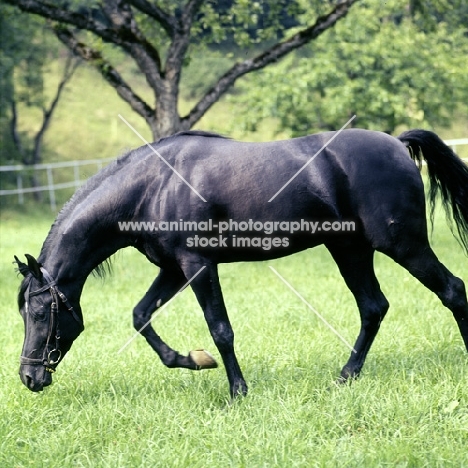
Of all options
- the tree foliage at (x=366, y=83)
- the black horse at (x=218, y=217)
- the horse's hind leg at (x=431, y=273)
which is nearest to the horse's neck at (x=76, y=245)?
the black horse at (x=218, y=217)

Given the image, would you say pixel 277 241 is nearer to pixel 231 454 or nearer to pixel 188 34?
pixel 231 454

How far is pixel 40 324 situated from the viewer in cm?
467

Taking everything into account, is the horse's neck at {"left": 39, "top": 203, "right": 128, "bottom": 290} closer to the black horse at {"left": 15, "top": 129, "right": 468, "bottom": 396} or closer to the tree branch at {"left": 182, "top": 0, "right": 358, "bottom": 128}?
the black horse at {"left": 15, "top": 129, "right": 468, "bottom": 396}

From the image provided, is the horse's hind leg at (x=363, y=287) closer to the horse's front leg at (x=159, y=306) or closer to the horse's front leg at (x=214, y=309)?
the horse's front leg at (x=214, y=309)

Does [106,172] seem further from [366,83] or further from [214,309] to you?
[366,83]

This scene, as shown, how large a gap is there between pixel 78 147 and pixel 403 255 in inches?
1353

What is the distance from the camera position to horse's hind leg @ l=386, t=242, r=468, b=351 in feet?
16.1

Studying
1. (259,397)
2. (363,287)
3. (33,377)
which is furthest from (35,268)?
(363,287)

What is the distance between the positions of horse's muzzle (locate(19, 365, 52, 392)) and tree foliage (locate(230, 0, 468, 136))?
22590mm

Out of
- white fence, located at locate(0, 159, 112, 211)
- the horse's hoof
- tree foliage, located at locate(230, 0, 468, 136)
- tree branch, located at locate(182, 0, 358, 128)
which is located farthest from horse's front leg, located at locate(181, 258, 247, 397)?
tree foliage, located at locate(230, 0, 468, 136)

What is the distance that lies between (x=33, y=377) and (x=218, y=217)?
163cm

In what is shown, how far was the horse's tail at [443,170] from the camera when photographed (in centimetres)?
534

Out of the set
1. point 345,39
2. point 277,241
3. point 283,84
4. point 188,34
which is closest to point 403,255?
point 277,241

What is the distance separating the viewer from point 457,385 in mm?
4406
